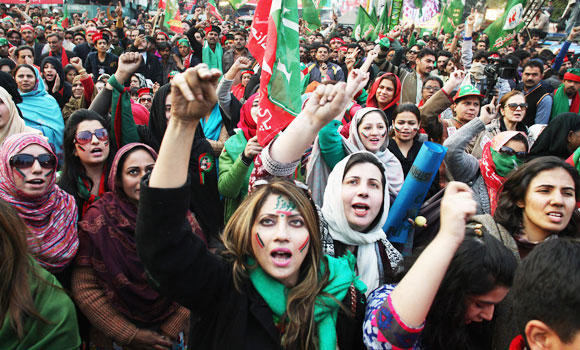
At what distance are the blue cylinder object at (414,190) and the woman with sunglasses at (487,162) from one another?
0.75 m

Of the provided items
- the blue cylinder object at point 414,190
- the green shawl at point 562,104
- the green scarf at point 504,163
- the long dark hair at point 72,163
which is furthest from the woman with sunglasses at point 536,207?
the green shawl at point 562,104

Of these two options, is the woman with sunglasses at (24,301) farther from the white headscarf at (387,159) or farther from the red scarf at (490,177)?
the red scarf at (490,177)

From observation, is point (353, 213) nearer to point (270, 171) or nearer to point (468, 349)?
point (270, 171)

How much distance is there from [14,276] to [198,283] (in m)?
0.82

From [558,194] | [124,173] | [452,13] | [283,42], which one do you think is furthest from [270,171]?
[452,13]

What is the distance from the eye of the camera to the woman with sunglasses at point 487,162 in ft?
9.50

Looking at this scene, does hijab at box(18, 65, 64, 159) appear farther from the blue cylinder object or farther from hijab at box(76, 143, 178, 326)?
the blue cylinder object

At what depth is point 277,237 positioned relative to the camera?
150 centimetres

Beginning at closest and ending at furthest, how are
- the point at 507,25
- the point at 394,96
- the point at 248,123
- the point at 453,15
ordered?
the point at 248,123 < the point at 394,96 < the point at 507,25 < the point at 453,15

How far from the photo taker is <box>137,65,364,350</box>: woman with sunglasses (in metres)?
1.17

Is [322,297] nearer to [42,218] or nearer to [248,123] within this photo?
[42,218]

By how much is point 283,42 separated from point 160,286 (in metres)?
1.83

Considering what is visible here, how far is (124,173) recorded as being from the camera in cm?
Answer: 220

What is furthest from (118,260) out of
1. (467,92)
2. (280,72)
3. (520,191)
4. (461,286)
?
(467,92)
